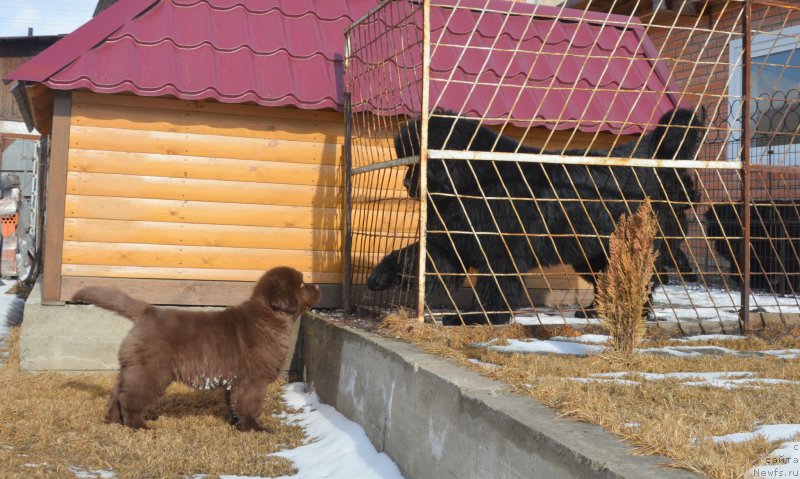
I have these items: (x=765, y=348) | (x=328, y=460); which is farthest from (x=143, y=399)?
(x=765, y=348)

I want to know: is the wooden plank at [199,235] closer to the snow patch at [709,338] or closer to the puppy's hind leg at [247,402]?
the puppy's hind leg at [247,402]

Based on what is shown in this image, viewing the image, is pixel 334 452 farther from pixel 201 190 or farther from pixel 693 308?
pixel 693 308

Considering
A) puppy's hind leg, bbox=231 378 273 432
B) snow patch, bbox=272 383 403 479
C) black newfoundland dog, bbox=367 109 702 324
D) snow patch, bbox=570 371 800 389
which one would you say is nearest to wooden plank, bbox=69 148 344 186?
black newfoundland dog, bbox=367 109 702 324

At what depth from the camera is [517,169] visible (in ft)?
24.1

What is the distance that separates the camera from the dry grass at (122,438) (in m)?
4.85

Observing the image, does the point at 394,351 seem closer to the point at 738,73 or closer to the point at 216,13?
the point at 216,13

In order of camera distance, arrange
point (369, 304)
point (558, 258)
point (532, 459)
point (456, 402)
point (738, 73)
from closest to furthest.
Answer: point (532, 459) < point (456, 402) < point (558, 258) < point (369, 304) < point (738, 73)

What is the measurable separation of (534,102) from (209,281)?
409 cm

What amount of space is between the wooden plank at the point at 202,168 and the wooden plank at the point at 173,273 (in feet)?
3.05

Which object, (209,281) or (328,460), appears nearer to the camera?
(328,460)

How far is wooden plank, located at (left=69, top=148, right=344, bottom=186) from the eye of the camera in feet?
25.5

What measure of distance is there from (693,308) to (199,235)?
15.9ft

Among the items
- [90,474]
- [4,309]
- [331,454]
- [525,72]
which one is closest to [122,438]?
[90,474]

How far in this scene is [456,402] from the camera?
394 centimetres
